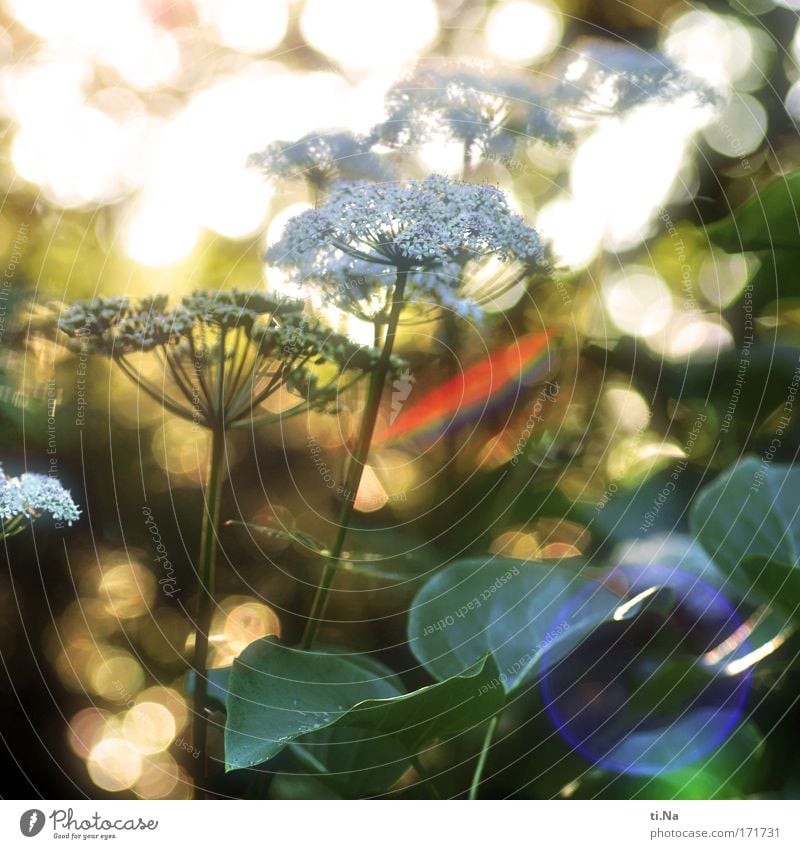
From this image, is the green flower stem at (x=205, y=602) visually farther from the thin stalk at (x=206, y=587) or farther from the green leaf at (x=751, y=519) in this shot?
the green leaf at (x=751, y=519)

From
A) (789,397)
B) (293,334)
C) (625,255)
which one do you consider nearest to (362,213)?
(293,334)

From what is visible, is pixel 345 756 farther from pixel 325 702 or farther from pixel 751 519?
pixel 751 519

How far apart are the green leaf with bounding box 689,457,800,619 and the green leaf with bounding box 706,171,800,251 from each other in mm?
148

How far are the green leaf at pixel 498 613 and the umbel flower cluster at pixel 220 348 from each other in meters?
0.14

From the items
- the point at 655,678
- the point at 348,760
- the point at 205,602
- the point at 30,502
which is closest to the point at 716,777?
Answer: the point at 655,678

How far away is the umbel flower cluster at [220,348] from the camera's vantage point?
399 millimetres

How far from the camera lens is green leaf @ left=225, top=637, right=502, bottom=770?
1.09ft

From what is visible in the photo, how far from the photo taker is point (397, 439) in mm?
445

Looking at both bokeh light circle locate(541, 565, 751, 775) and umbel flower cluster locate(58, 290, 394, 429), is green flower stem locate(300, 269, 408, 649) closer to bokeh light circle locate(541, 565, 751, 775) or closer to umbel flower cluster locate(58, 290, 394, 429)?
umbel flower cluster locate(58, 290, 394, 429)

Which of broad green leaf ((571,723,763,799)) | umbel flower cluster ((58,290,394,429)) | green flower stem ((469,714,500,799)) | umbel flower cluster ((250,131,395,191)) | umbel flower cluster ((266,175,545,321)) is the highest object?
umbel flower cluster ((250,131,395,191))

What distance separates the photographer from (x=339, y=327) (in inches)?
16.2

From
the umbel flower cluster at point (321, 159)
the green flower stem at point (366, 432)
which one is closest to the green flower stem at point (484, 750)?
the green flower stem at point (366, 432)

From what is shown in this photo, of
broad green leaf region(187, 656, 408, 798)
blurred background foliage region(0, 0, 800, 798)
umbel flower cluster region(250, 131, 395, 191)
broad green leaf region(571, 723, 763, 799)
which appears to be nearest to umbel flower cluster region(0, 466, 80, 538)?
blurred background foliage region(0, 0, 800, 798)
